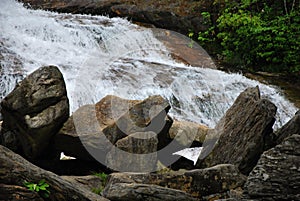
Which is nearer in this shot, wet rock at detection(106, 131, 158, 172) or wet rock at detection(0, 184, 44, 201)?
wet rock at detection(0, 184, 44, 201)

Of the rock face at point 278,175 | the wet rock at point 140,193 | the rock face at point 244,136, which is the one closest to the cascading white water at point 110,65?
the rock face at point 244,136

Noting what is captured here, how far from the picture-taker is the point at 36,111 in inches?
299

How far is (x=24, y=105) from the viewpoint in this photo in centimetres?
757

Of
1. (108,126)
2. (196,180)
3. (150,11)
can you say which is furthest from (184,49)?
(196,180)

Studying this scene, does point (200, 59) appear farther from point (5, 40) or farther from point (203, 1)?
point (5, 40)

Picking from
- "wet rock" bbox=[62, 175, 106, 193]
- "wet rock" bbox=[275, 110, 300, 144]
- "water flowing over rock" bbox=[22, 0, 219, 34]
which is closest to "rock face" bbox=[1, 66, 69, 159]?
"wet rock" bbox=[62, 175, 106, 193]

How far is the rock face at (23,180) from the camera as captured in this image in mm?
4020

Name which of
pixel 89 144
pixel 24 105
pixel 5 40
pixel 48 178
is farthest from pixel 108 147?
pixel 5 40

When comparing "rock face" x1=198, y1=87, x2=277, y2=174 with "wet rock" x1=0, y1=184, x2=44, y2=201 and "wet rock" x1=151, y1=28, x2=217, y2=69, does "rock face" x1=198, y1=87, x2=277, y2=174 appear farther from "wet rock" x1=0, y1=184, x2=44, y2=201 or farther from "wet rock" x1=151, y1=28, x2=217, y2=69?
"wet rock" x1=151, y1=28, x2=217, y2=69

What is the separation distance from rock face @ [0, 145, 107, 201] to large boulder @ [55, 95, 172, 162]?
2.80 meters

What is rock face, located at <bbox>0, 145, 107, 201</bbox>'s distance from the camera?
158 inches

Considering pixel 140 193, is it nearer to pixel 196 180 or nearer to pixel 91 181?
pixel 196 180

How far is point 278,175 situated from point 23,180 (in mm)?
2531

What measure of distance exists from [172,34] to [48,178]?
45.8 feet
